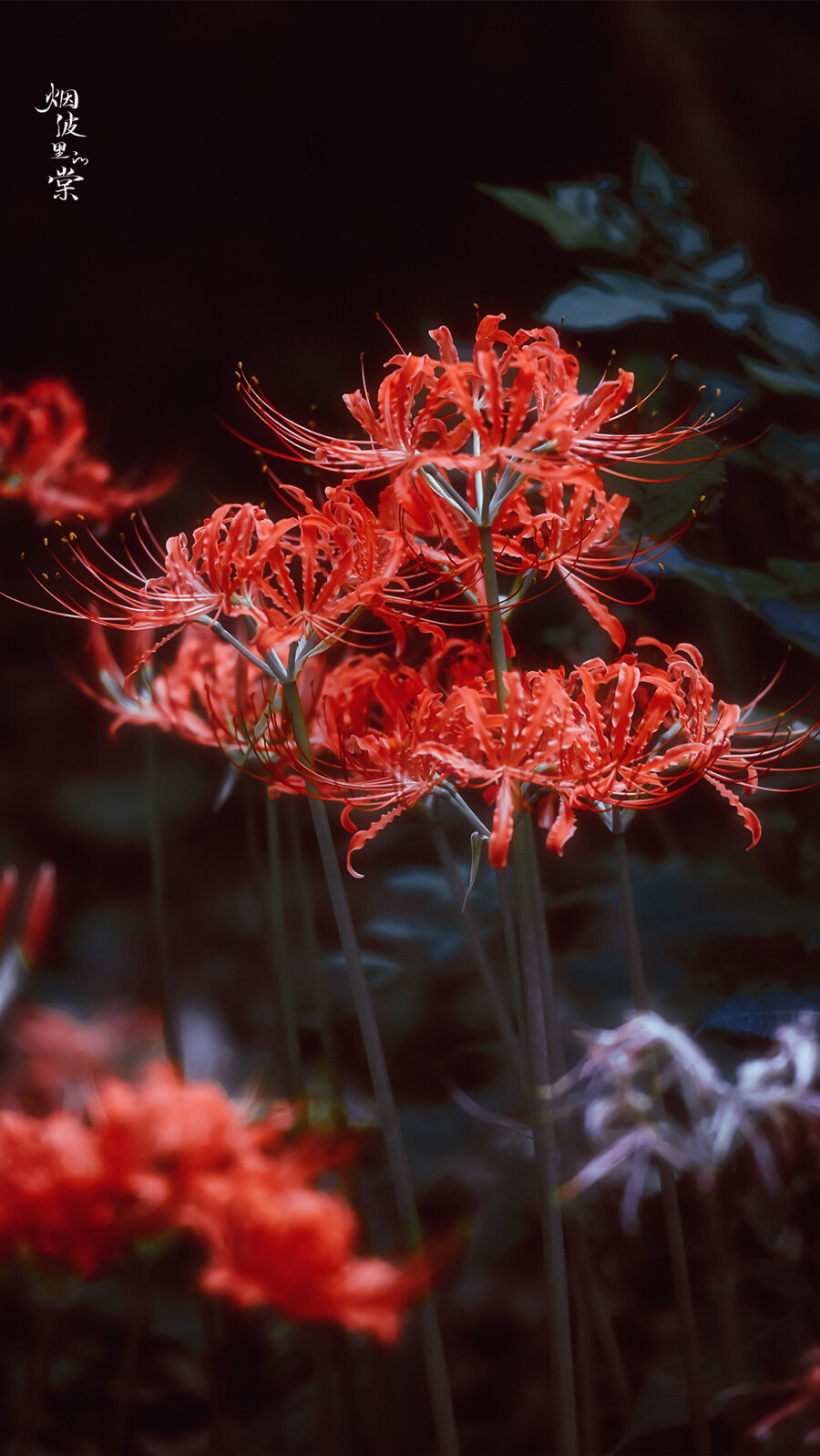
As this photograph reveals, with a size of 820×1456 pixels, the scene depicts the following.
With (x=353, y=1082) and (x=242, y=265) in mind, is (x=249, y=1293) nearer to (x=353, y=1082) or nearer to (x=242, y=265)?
(x=353, y=1082)

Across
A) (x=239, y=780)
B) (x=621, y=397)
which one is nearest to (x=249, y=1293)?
(x=239, y=780)

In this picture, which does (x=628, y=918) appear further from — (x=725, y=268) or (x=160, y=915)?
(x=725, y=268)

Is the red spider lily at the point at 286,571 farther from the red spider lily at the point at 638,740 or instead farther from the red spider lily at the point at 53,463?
the red spider lily at the point at 53,463

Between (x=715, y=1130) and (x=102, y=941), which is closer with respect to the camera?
(x=715, y=1130)

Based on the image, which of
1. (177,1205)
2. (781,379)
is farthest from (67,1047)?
(781,379)

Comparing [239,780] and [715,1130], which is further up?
[239,780]

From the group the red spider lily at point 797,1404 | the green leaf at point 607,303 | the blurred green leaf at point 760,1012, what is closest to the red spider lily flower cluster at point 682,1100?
the blurred green leaf at point 760,1012
